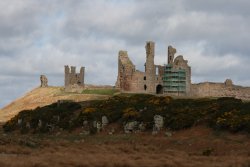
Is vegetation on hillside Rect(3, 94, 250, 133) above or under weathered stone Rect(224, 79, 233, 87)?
under

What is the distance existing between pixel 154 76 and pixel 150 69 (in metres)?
1.48

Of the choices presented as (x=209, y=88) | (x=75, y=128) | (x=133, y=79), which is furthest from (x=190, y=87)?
(x=75, y=128)

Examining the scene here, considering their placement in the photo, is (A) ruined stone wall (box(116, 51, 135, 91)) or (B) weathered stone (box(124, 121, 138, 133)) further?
(A) ruined stone wall (box(116, 51, 135, 91))

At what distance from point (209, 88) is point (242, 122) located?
61.3 metres

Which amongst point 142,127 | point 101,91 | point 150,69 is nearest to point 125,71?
point 150,69

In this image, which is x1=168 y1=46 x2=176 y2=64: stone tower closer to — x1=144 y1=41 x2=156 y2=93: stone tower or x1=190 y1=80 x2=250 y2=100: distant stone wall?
x1=144 y1=41 x2=156 y2=93: stone tower

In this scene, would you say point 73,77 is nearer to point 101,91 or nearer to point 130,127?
point 101,91

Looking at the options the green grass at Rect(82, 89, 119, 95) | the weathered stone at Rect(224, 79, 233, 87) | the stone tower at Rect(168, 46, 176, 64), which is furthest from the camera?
the weathered stone at Rect(224, 79, 233, 87)

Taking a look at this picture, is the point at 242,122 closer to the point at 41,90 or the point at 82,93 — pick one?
the point at 82,93

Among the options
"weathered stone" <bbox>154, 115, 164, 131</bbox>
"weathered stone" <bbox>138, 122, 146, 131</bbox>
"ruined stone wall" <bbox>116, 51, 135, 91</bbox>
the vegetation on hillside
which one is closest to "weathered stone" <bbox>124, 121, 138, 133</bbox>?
"weathered stone" <bbox>138, 122, 146, 131</bbox>

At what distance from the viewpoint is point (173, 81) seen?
310 feet

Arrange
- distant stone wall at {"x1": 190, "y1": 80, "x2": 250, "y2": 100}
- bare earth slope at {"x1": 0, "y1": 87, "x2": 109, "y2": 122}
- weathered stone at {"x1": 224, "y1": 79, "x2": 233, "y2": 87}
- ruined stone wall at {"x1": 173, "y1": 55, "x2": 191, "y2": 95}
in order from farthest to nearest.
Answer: weathered stone at {"x1": 224, "y1": 79, "x2": 233, "y2": 87}
distant stone wall at {"x1": 190, "y1": 80, "x2": 250, "y2": 100}
ruined stone wall at {"x1": 173, "y1": 55, "x2": 191, "y2": 95}
bare earth slope at {"x1": 0, "y1": 87, "x2": 109, "y2": 122}

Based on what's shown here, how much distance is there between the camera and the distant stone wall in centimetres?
9769

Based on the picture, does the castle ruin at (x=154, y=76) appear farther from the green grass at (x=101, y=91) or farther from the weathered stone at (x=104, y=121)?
the weathered stone at (x=104, y=121)
